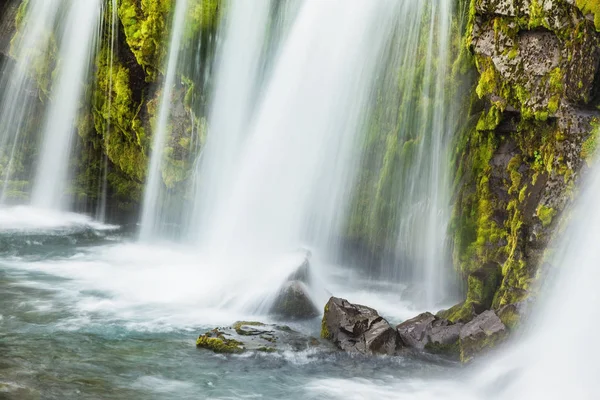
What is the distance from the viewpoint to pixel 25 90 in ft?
73.8

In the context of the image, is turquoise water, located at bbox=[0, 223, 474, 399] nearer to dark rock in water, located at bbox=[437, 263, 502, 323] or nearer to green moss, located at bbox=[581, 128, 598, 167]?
dark rock in water, located at bbox=[437, 263, 502, 323]

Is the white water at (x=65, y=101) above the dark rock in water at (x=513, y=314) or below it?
above

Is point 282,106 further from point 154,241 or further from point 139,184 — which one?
point 139,184

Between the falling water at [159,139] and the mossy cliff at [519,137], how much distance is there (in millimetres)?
8481

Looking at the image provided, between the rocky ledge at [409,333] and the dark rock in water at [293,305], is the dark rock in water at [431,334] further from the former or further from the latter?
the dark rock in water at [293,305]

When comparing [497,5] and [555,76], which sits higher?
[497,5]

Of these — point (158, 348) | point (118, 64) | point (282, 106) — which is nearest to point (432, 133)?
point (282, 106)


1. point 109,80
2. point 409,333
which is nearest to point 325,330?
point 409,333

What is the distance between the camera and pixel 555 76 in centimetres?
1034

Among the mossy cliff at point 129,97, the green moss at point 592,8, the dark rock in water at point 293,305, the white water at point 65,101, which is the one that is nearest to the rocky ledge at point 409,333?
the dark rock in water at point 293,305

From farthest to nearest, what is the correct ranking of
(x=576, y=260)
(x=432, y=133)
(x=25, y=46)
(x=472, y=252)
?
(x=25, y=46)
(x=432, y=133)
(x=472, y=252)
(x=576, y=260)

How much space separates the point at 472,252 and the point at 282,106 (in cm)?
578

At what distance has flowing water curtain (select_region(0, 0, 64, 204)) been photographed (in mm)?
21312

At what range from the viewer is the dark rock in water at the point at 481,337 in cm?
969
